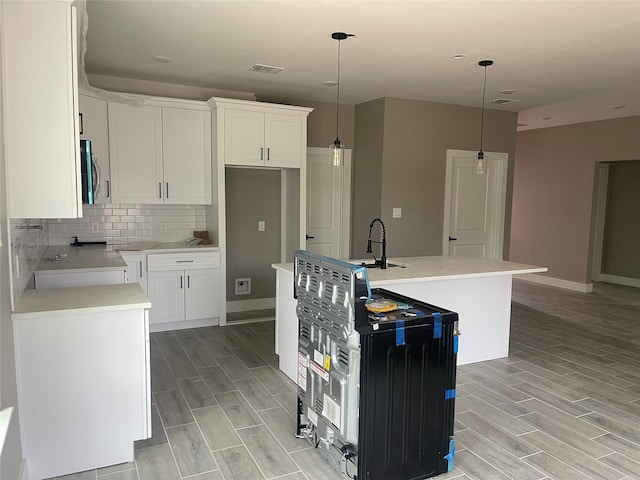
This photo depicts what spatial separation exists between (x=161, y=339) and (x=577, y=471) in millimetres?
3641

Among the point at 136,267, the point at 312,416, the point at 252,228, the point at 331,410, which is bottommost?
the point at 312,416

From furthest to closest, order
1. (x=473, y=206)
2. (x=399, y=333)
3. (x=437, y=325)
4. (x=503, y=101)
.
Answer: (x=473, y=206)
(x=503, y=101)
(x=437, y=325)
(x=399, y=333)

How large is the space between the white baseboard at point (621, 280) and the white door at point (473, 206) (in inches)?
120

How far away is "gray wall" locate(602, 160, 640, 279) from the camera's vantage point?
8164 millimetres

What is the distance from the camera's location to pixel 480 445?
2840 millimetres

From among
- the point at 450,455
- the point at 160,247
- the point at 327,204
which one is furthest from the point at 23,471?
the point at 327,204

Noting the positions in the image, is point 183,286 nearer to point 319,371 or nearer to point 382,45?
point 319,371

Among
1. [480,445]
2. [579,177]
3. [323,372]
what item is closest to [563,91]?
[579,177]

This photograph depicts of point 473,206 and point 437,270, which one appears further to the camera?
point 473,206

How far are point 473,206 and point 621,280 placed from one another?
3700mm

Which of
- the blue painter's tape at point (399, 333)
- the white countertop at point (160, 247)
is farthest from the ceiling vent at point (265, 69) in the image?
the blue painter's tape at point (399, 333)

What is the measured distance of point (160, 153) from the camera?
5016 mm

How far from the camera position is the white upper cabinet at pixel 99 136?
460 centimetres

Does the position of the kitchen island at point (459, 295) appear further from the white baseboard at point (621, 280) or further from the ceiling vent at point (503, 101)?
the white baseboard at point (621, 280)
